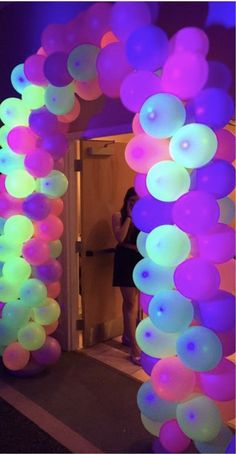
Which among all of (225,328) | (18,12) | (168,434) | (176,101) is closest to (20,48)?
(18,12)

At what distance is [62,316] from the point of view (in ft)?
11.1

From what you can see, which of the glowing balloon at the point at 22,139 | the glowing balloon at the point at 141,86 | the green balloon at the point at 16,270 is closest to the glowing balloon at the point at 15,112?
the glowing balloon at the point at 22,139

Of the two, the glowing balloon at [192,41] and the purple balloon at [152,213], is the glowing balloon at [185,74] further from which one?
the purple balloon at [152,213]

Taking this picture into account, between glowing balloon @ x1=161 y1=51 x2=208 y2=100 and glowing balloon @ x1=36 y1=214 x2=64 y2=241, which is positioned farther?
glowing balloon @ x1=36 y1=214 x2=64 y2=241

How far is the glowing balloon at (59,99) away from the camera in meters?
2.34

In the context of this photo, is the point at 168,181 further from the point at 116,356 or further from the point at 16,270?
the point at 116,356

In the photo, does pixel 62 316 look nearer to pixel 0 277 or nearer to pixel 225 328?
pixel 0 277

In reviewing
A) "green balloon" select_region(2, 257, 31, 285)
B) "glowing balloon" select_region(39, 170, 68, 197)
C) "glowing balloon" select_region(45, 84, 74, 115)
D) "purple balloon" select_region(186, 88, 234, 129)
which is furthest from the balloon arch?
"green balloon" select_region(2, 257, 31, 285)

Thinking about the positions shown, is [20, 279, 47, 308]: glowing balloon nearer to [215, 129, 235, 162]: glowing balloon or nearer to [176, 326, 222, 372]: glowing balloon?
[176, 326, 222, 372]: glowing balloon

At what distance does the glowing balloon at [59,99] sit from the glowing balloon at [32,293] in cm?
113

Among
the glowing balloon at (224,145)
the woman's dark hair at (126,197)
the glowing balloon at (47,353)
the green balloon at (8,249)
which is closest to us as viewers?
the glowing balloon at (224,145)

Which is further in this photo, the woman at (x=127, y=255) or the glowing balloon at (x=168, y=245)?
the woman at (x=127, y=255)

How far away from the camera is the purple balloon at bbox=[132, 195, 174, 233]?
73.3 inches

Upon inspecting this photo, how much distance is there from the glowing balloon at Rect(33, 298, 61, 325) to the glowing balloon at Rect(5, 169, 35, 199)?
2.51 ft
